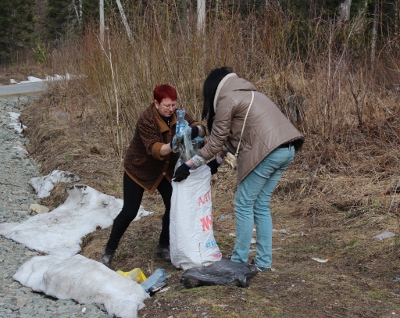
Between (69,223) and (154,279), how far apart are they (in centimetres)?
226

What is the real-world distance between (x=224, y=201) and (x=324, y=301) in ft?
10.7

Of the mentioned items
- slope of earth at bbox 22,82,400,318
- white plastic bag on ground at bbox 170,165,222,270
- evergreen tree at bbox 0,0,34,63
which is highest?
white plastic bag on ground at bbox 170,165,222,270

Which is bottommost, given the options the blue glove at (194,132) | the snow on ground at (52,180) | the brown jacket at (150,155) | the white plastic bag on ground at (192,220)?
the snow on ground at (52,180)

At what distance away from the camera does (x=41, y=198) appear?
7582mm

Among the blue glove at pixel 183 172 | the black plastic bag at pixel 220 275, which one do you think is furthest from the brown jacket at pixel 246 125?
the black plastic bag at pixel 220 275

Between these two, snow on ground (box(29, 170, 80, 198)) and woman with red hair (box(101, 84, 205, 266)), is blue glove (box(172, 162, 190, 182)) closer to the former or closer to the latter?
woman with red hair (box(101, 84, 205, 266))

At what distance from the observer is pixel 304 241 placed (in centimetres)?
539

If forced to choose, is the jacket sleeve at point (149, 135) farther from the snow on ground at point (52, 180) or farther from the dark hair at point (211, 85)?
the snow on ground at point (52, 180)

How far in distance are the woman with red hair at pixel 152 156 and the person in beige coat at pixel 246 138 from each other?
271 millimetres

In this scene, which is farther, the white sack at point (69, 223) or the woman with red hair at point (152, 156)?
the white sack at point (69, 223)

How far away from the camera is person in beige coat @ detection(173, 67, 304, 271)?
382 cm

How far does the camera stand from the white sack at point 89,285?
3693mm

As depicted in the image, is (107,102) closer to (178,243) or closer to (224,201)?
(224,201)

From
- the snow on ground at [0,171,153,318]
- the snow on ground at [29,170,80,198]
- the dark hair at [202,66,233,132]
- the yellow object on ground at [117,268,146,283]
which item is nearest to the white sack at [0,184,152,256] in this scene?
the snow on ground at [0,171,153,318]
